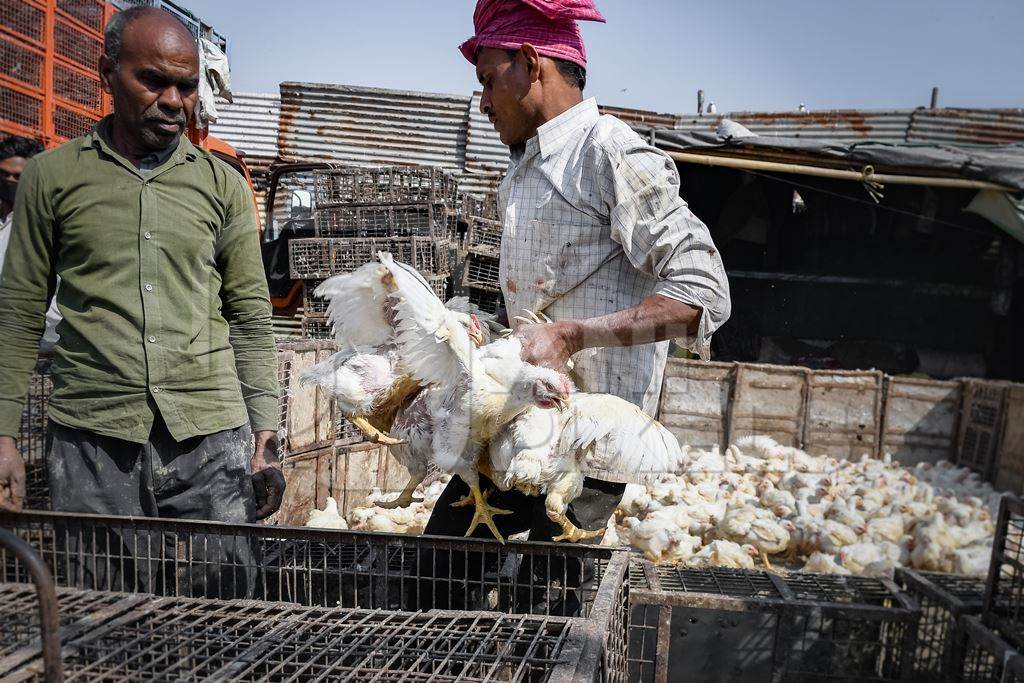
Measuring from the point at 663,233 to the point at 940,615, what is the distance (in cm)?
272

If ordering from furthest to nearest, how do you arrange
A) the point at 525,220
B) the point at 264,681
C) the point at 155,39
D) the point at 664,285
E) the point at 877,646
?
the point at 877,646, the point at 155,39, the point at 525,220, the point at 664,285, the point at 264,681

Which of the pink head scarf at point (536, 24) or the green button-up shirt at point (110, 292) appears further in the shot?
the green button-up shirt at point (110, 292)

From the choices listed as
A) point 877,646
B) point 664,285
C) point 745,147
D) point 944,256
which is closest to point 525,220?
point 664,285

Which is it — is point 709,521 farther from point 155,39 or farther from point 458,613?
point 155,39

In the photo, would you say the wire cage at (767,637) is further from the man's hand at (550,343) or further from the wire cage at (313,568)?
the man's hand at (550,343)

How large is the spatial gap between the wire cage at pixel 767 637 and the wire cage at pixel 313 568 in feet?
3.51

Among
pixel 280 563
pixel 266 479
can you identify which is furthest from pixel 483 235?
pixel 280 563

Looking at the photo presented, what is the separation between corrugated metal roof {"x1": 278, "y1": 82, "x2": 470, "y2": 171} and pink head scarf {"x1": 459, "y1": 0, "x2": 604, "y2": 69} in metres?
9.60

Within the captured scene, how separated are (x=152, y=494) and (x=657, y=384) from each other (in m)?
1.48

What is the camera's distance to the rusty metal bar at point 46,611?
2.68 ft

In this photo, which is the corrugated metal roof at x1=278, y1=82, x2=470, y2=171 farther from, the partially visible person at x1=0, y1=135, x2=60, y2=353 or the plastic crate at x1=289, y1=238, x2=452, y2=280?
the partially visible person at x1=0, y1=135, x2=60, y2=353

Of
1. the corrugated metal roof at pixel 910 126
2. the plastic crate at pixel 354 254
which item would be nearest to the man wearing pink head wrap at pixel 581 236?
the plastic crate at pixel 354 254

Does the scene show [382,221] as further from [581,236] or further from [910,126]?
[910,126]

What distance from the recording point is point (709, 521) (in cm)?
479
